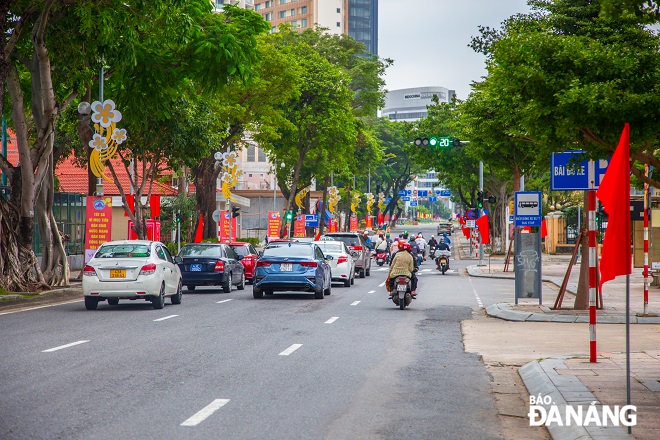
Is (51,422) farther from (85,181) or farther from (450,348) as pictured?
(85,181)

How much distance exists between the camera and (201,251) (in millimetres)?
30500

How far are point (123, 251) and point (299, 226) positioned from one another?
51.7 metres

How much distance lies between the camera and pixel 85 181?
62156mm

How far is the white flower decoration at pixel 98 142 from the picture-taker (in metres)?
29.7

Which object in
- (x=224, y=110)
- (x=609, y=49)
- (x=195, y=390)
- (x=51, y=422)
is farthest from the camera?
(x=224, y=110)

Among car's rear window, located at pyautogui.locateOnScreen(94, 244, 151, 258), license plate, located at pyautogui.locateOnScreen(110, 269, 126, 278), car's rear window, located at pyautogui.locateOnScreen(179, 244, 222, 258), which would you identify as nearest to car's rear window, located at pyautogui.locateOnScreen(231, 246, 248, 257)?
car's rear window, located at pyautogui.locateOnScreen(179, 244, 222, 258)

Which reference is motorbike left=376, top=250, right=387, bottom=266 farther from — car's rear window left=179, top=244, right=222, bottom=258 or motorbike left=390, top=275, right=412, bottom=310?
motorbike left=390, top=275, right=412, bottom=310

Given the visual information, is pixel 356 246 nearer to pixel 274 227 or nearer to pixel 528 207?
pixel 528 207

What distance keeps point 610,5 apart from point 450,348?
6.94m

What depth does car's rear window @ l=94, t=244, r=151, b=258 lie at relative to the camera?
22.2m

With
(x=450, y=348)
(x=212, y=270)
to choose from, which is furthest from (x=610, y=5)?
(x=212, y=270)

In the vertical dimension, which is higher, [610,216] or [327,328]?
[610,216]

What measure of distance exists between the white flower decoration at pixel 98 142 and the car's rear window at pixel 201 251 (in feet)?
13.2
